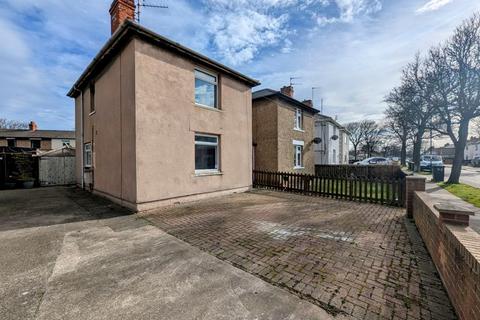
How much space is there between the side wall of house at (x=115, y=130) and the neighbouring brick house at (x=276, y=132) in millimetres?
9209

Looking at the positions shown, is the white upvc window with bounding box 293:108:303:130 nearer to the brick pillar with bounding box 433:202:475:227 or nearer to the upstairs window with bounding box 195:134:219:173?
the upstairs window with bounding box 195:134:219:173

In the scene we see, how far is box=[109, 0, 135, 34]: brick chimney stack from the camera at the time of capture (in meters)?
8.84

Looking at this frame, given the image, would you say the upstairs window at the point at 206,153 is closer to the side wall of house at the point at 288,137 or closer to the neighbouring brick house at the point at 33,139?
the side wall of house at the point at 288,137

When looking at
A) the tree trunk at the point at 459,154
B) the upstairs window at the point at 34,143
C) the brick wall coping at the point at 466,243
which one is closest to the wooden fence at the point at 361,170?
the tree trunk at the point at 459,154

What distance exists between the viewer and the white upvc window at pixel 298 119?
17406mm

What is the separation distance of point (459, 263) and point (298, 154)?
15.4 m

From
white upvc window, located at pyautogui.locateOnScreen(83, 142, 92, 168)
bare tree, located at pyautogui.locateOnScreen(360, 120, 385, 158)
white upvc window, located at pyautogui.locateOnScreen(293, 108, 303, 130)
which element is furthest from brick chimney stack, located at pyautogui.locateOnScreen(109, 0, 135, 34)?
bare tree, located at pyautogui.locateOnScreen(360, 120, 385, 158)

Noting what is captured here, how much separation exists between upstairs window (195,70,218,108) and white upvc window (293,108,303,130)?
8.51 meters

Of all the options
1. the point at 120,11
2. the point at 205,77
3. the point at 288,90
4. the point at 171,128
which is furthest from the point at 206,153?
the point at 288,90

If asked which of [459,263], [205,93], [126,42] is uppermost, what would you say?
[126,42]

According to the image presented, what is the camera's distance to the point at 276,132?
15.0 metres

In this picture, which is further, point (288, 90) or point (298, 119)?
point (288, 90)

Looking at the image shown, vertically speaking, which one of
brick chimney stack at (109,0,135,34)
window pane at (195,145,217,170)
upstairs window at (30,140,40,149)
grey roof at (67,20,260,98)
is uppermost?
brick chimney stack at (109,0,135,34)

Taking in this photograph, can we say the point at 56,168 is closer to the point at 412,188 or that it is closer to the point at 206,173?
the point at 206,173
